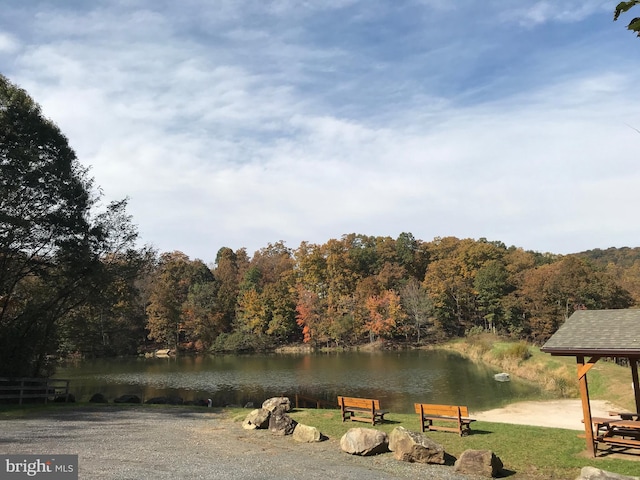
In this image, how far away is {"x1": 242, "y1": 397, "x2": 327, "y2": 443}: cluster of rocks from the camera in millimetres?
13438

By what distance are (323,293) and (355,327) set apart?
33.0 ft

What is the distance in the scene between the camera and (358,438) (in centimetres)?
1197

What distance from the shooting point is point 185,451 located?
12.0m

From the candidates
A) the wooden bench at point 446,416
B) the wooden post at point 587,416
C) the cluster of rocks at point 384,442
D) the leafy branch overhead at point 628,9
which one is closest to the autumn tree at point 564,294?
→ the wooden bench at point 446,416

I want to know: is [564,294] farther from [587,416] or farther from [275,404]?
[275,404]

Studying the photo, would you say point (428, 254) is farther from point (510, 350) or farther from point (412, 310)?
point (510, 350)

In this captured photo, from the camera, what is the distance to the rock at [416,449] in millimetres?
10992

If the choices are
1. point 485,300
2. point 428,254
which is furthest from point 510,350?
point 428,254

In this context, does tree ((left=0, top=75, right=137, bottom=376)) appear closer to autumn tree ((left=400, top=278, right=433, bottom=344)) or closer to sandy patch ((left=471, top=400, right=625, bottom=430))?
sandy patch ((left=471, top=400, right=625, bottom=430))

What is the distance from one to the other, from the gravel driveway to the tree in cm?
740

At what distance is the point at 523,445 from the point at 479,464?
308 cm

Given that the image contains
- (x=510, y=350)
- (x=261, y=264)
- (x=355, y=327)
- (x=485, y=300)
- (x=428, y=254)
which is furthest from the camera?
(x=261, y=264)

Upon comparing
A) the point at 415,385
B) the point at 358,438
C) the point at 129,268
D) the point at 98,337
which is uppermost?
the point at 129,268

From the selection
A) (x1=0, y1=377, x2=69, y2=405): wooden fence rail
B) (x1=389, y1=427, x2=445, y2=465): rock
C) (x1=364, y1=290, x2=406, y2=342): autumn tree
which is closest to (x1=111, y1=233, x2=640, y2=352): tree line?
(x1=364, y1=290, x2=406, y2=342): autumn tree
